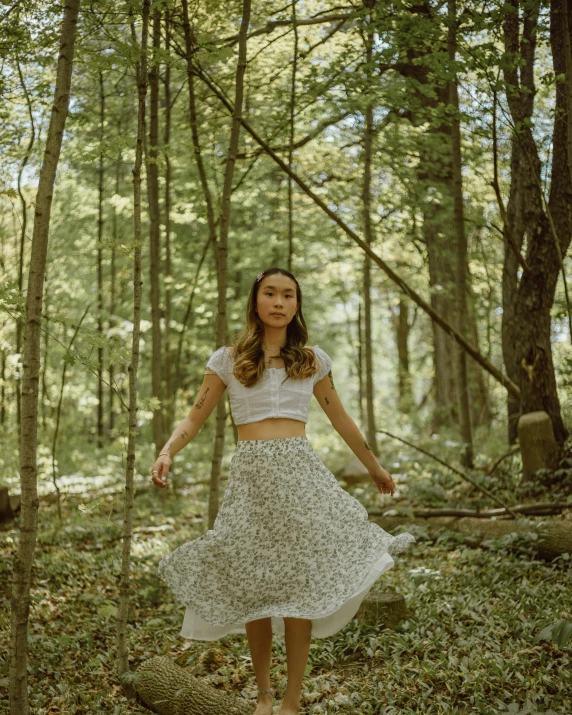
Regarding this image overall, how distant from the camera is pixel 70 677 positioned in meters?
4.12

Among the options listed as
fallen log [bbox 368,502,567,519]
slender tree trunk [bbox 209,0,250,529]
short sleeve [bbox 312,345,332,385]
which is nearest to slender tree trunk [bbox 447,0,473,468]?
fallen log [bbox 368,502,567,519]

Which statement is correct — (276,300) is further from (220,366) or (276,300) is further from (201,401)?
(201,401)

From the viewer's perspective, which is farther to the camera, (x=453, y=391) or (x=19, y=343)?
(x=453, y=391)

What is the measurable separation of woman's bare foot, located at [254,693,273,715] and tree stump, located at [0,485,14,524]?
19.3ft

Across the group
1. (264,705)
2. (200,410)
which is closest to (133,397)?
(200,410)

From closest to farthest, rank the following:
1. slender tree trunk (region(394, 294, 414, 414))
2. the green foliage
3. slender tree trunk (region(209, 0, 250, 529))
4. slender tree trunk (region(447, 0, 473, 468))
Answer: the green foliage
slender tree trunk (region(209, 0, 250, 529))
slender tree trunk (region(447, 0, 473, 468))
slender tree trunk (region(394, 294, 414, 414))

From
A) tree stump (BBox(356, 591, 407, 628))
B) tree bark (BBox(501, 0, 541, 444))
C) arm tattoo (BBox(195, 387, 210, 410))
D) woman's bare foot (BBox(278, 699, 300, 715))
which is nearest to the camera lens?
woman's bare foot (BBox(278, 699, 300, 715))

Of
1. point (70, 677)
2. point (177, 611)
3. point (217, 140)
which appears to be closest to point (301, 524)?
point (70, 677)

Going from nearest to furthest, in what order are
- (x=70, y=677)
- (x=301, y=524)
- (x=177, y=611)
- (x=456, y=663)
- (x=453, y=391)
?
(x=301, y=524)
(x=456, y=663)
(x=70, y=677)
(x=177, y=611)
(x=453, y=391)

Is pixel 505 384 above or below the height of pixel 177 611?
above

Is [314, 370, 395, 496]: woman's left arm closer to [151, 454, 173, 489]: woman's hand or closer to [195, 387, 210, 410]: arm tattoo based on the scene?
[195, 387, 210, 410]: arm tattoo

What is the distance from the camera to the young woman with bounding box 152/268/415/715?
125 inches

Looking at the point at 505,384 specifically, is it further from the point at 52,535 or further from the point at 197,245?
the point at 197,245

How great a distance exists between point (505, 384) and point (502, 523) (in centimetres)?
198
